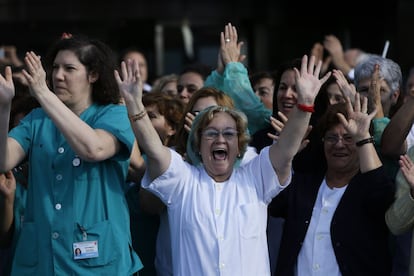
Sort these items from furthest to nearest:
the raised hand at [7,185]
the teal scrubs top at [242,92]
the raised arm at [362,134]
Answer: the teal scrubs top at [242,92] < the raised hand at [7,185] < the raised arm at [362,134]

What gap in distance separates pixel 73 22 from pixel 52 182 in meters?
9.96

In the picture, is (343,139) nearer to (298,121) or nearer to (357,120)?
(357,120)

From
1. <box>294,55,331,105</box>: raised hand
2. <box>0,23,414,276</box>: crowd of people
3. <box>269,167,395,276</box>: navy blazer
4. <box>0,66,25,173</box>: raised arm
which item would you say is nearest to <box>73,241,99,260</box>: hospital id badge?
<box>0,23,414,276</box>: crowd of people

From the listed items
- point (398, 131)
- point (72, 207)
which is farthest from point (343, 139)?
point (72, 207)

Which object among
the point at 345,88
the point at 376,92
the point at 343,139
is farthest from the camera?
the point at 376,92

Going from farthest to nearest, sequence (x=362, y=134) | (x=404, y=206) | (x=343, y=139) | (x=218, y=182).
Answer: (x=343, y=139) → (x=362, y=134) → (x=218, y=182) → (x=404, y=206)

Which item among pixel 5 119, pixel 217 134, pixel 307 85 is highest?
pixel 307 85

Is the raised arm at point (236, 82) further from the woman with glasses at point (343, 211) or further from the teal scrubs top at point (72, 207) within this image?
the teal scrubs top at point (72, 207)

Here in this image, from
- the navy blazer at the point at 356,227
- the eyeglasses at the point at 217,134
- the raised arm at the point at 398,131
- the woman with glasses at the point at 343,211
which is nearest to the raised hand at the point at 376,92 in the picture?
the raised arm at the point at 398,131

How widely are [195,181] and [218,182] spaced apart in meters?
0.12

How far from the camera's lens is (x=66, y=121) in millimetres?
4758

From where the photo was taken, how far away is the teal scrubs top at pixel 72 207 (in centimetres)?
494

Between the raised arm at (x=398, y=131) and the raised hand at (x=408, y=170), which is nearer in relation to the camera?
the raised hand at (x=408, y=170)

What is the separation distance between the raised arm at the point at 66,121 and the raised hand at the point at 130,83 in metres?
0.25
